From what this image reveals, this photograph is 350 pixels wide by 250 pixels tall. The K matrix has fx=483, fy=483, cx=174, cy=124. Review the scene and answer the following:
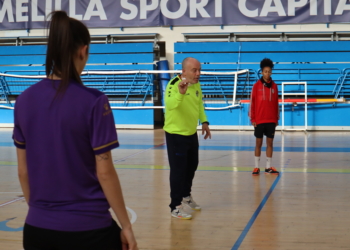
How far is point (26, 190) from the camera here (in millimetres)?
1794

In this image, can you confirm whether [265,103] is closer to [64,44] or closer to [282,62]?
[64,44]

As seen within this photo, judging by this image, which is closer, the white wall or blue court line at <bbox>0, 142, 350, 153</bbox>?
blue court line at <bbox>0, 142, 350, 153</bbox>

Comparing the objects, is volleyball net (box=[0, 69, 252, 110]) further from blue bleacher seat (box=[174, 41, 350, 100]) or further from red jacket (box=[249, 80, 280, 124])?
red jacket (box=[249, 80, 280, 124])

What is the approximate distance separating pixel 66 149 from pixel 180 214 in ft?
9.38

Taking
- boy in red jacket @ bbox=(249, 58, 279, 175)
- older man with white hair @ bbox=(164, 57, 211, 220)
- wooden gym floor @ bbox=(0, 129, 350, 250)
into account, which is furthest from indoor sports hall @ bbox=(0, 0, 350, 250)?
older man with white hair @ bbox=(164, 57, 211, 220)

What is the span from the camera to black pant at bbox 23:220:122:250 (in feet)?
5.25

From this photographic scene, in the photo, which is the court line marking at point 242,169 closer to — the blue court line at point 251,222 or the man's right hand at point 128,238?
the blue court line at point 251,222

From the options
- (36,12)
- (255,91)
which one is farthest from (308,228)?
(36,12)

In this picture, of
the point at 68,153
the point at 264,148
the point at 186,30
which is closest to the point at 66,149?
the point at 68,153

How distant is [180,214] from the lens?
14.3 ft

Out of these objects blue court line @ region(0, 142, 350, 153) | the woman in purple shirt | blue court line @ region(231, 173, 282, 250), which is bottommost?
blue court line @ region(231, 173, 282, 250)

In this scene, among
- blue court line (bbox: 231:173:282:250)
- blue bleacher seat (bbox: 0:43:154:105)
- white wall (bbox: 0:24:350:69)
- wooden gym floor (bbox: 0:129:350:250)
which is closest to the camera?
blue court line (bbox: 231:173:282:250)

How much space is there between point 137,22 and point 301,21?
572 cm

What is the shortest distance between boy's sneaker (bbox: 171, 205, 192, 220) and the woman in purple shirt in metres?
2.69
